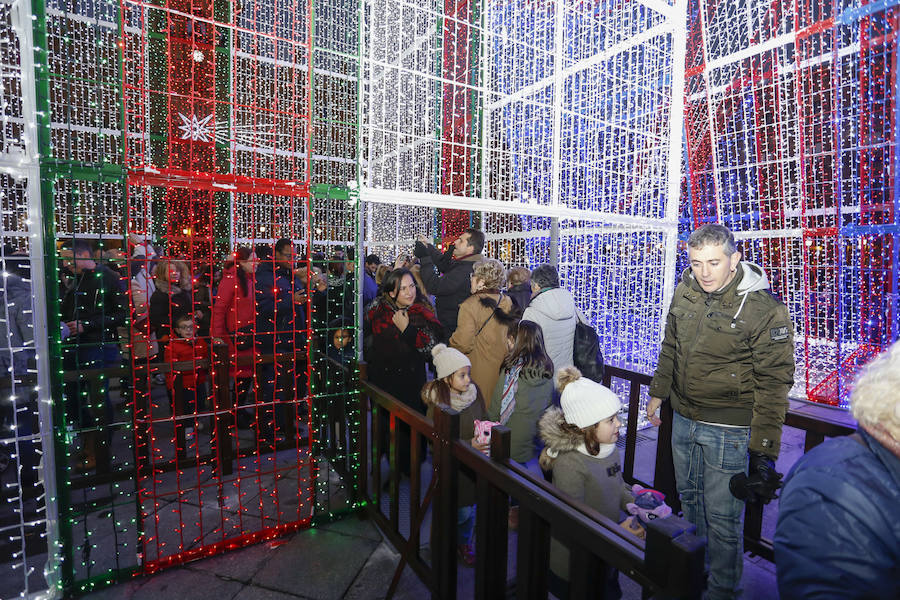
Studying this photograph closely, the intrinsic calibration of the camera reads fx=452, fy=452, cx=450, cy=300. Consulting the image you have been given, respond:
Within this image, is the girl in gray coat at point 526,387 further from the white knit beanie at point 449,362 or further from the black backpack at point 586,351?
the black backpack at point 586,351

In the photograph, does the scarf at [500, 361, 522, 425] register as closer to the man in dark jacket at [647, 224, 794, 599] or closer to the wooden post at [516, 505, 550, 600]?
the man in dark jacket at [647, 224, 794, 599]

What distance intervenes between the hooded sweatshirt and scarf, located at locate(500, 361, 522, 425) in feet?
2.14

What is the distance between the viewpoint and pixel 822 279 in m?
4.57

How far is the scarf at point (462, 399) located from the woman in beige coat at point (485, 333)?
461mm

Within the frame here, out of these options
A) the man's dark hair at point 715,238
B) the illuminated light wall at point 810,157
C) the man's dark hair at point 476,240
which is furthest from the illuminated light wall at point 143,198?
the illuminated light wall at point 810,157

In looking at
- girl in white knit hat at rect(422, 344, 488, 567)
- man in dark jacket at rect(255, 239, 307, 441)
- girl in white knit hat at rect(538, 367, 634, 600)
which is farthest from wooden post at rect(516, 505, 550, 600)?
man in dark jacket at rect(255, 239, 307, 441)

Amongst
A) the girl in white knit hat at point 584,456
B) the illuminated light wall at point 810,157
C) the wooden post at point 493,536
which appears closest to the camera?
the wooden post at point 493,536

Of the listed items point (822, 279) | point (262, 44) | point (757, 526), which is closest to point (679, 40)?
point (822, 279)

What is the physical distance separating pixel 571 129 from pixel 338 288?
305cm

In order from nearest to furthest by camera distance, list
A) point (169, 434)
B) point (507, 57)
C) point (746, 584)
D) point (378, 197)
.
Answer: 1. point (746, 584)
2. point (378, 197)
3. point (507, 57)
4. point (169, 434)

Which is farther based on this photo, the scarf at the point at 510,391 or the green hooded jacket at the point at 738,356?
the scarf at the point at 510,391

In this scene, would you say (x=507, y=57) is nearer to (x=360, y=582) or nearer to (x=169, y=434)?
(x=360, y=582)

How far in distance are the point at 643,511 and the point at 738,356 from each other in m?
0.95

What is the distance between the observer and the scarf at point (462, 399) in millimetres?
2896
